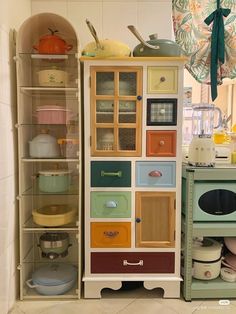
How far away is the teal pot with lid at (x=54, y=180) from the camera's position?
1790 mm

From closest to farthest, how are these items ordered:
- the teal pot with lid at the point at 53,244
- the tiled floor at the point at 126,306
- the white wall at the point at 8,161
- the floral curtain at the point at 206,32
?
the white wall at the point at 8,161 → the tiled floor at the point at 126,306 → the teal pot with lid at the point at 53,244 → the floral curtain at the point at 206,32

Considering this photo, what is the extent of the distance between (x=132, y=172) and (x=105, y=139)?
10.6 inches

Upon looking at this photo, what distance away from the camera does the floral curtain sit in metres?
1.97

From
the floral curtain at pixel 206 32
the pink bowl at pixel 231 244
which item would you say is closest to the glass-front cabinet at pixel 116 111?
the floral curtain at pixel 206 32

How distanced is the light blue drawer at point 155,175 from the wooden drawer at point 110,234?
298mm

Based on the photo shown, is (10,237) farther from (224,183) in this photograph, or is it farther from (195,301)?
(224,183)

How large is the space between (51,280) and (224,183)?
1273 millimetres

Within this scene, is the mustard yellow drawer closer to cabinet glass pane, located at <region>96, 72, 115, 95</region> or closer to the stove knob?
cabinet glass pane, located at <region>96, 72, 115, 95</region>

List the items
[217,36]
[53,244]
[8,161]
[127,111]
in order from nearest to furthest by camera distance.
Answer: [8,161], [127,111], [53,244], [217,36]

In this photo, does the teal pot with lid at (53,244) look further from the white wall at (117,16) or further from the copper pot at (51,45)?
the white wall at (117,16)

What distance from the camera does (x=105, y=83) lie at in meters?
1.69

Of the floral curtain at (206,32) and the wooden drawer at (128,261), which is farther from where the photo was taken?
the floral curtain at (206,32)

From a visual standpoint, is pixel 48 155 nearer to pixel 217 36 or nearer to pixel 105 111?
pixel 105 111

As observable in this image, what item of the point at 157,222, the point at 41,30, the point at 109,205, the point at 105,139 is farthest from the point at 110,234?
the point at 41,30
